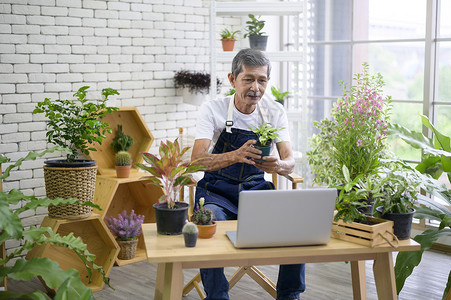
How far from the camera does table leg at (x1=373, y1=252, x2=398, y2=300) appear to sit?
2.54 meters

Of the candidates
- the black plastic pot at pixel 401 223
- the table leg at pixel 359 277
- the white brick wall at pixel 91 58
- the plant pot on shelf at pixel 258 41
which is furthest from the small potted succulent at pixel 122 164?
the black plastic pot at pixel 401 223

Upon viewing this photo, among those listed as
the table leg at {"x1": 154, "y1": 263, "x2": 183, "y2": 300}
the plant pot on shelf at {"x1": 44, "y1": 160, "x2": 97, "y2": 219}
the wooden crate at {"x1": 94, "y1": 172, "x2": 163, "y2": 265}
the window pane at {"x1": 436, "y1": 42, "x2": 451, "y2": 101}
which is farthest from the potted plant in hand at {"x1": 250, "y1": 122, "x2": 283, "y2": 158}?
the window pane at {"x1": 436, "y1": 42, "x2": 451, "y2": 101}

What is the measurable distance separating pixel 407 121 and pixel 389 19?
0.97 meters

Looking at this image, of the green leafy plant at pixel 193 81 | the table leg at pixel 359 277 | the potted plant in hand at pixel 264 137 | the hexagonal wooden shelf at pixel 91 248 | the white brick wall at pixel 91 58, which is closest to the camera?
the potted plant in hand at pixel 264 137

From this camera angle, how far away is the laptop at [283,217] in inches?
92.5

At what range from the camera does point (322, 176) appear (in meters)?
4.08

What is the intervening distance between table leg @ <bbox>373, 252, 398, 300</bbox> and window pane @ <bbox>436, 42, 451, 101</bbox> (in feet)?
9.03

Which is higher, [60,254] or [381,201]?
[381,201]

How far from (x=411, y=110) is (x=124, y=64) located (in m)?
2.67

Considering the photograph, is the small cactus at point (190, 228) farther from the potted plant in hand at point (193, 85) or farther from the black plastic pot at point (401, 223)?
the potted plant in hand at point (193, 85)

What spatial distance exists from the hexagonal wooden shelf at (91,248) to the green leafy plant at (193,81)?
1653mm

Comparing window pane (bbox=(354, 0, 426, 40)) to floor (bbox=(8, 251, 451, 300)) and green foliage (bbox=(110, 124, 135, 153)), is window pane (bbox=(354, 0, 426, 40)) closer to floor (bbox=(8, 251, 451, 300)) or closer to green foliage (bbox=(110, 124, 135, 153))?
floor (bbox=(8, 251, 451, 300))

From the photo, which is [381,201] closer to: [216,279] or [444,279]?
[216,279]

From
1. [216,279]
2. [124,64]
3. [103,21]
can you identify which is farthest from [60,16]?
[216,279]
